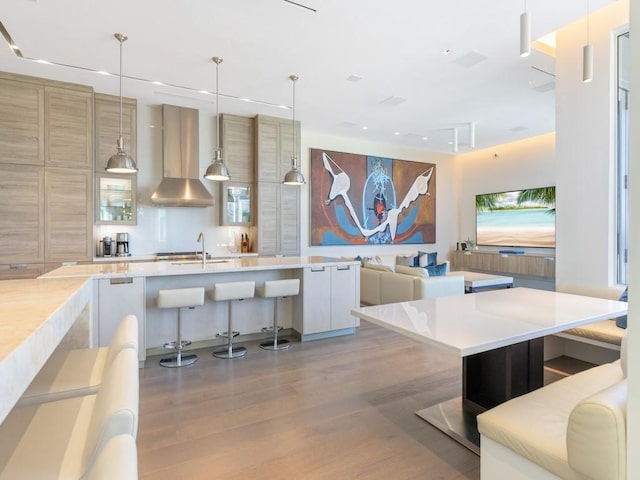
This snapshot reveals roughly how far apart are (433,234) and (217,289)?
23.2 feet

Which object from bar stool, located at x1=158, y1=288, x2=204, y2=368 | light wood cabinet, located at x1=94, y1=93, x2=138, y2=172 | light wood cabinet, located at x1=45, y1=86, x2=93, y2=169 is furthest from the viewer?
light wood cabinet, located at x1=94, y1=93, x2=138, y2=172

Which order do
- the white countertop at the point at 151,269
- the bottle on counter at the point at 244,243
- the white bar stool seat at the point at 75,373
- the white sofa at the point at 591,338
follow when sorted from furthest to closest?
the bottle on counter at the point at 244,243, the white countertop at the point at 151,269, the white sofa at the point at 591,338, the white bar stool seat at the point at 75,373

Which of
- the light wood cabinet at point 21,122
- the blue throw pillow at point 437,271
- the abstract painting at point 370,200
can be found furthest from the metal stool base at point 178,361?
the abstract painting at point 370,200

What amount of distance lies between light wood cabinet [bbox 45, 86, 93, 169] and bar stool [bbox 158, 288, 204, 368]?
286 centimetres

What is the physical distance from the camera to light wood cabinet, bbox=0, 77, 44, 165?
14.9 ft

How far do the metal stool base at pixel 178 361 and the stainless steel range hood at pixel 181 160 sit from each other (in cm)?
273

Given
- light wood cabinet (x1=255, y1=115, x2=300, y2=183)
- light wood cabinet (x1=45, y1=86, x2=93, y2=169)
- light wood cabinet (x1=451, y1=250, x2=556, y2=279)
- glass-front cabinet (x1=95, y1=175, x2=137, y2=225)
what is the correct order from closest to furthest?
light wood cabinet (x1=45, y1=86, x2=93, y2=169) → glass-front cabinet (x1=95, y1=175, x2=137, y2=225) → light wood cabinet (x1=255, y1=115, x2=300, y2=183) → light wood cabinet (x1=451, y1=250, x2=556, y2=279)

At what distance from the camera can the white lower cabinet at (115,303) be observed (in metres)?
3.25

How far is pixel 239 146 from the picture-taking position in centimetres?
625

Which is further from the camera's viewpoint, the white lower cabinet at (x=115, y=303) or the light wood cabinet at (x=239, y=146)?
the light wood cabinet at (x=239, y=146)

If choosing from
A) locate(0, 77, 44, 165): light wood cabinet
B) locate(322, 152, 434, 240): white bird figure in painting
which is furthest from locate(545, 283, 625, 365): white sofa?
locate(0, 77, 44, 165): light wood cabinet

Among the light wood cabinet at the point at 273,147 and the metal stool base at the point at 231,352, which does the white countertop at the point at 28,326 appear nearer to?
the metal stool base at the point at 231,352

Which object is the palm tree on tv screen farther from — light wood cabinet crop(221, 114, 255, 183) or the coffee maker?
the coffee maker

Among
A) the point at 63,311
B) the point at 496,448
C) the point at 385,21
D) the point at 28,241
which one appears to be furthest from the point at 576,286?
the point at 28,241
